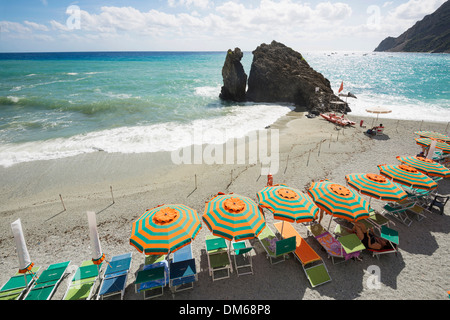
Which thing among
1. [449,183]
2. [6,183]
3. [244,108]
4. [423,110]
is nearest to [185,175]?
[6,183]

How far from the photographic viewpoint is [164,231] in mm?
6801

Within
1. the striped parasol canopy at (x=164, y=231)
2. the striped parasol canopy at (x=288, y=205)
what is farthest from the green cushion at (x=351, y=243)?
the striped parasol canopy at (x=164, y=231)

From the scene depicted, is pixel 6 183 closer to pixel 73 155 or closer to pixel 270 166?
pixel 73 155

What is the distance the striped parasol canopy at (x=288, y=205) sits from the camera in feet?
25.3

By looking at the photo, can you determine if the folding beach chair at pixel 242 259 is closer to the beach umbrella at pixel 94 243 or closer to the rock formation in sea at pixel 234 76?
the beach umbrella at pixel 94 243

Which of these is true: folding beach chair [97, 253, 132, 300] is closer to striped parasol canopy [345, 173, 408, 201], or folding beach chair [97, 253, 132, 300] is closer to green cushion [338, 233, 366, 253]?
green cushion [338, 233, 366, 253]

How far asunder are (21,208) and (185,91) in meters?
42.0

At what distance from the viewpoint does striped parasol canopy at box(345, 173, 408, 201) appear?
A: 8875mm

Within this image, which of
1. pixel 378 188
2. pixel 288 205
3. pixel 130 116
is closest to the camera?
pixel 288 205

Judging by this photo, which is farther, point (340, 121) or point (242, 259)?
point (340, 121)

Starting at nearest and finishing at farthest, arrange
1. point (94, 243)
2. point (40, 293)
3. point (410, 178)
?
point (94, 243) → point (40, 293) → point (410, 178)

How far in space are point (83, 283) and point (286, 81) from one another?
127ft

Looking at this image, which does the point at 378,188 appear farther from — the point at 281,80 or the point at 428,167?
the point at 281,80
